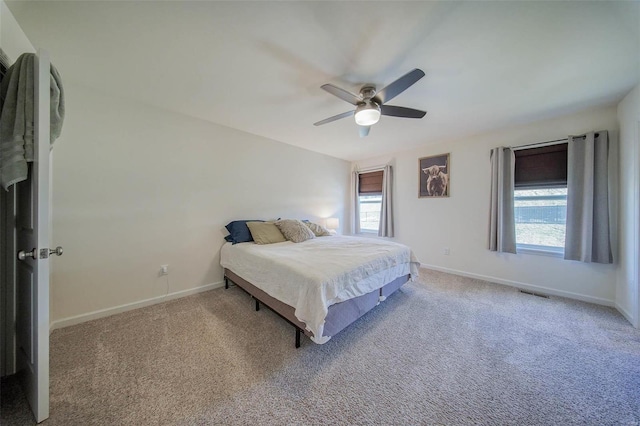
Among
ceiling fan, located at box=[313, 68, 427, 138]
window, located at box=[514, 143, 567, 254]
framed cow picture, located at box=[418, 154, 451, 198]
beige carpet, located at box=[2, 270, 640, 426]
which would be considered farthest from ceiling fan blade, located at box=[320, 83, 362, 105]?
window, located at box=[514, 143, 567, 254]

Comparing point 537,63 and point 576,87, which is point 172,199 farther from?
point 576,87

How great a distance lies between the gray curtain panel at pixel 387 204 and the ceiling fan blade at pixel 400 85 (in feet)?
8.51

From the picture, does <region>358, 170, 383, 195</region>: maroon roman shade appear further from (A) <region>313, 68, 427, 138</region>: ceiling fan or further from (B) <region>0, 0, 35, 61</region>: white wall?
(B) <region>0, 0, 35, 61</region>: white wall

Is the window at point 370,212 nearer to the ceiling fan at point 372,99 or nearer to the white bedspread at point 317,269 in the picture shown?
the white bedspread at point 317,269

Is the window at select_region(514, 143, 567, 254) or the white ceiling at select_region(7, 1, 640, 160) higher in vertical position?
the white ceiling at select_region(7, 1, 640, 160)

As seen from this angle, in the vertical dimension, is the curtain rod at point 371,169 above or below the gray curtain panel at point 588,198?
above

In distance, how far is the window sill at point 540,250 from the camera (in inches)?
109

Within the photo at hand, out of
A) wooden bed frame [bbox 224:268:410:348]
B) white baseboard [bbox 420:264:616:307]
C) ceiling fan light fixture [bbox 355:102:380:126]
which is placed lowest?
white baseboard [bbox 420:264:616:307]

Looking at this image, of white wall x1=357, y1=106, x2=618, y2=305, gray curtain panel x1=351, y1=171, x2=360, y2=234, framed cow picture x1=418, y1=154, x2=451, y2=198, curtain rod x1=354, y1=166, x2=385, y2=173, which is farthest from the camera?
gray curtain panel x1=351, y1=171, x2=360, y2=234

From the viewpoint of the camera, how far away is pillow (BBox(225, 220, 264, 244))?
290 cm

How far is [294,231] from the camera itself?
3.10 meters

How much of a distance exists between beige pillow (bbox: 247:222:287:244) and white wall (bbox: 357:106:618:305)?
2609mm

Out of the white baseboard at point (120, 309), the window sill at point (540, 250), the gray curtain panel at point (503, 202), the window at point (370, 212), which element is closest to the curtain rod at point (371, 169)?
the window at point (370, 212)

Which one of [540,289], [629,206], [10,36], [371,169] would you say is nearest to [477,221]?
[540,289]
